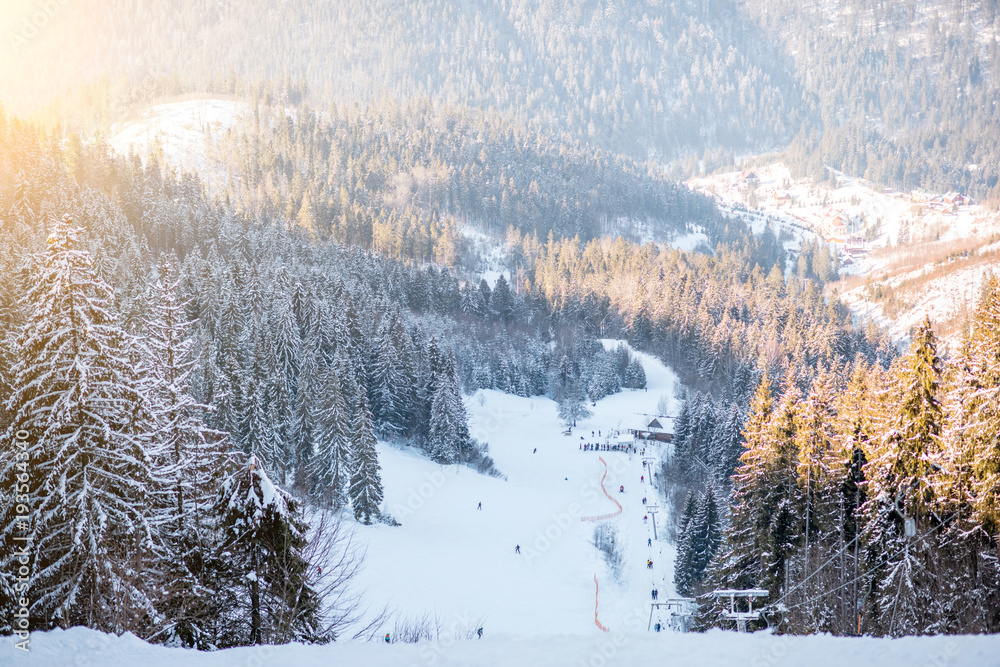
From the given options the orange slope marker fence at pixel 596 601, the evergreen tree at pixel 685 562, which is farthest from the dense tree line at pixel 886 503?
the evergreen tree at pixel 685 562

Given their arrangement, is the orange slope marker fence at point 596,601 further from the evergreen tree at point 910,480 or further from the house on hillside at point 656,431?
the house on hillside at point 656,431

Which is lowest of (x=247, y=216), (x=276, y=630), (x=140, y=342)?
(x=247, y=216)

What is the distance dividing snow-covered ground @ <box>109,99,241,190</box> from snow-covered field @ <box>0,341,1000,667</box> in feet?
382

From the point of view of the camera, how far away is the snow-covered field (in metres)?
8.98

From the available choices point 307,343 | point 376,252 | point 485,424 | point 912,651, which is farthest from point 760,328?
point 912,651

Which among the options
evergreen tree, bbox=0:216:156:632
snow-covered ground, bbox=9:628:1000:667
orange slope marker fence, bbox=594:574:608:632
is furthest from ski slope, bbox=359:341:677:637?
snow-covered ground, bbox=9:628:1000:667

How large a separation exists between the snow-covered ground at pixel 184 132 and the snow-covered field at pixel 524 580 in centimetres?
11638

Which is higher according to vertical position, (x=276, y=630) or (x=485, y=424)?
(x=276, y=630)

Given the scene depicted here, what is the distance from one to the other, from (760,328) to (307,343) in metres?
87.0

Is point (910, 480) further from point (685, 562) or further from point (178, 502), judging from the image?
point (685, 562)

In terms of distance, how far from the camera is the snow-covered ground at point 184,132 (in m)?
152

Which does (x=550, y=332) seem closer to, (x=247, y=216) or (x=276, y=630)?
(x=247, y=216)

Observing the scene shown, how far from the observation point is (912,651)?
9.22m

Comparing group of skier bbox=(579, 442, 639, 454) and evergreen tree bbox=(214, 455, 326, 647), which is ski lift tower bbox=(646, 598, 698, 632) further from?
group of skier bbox=(579, 442, 639, 454)
